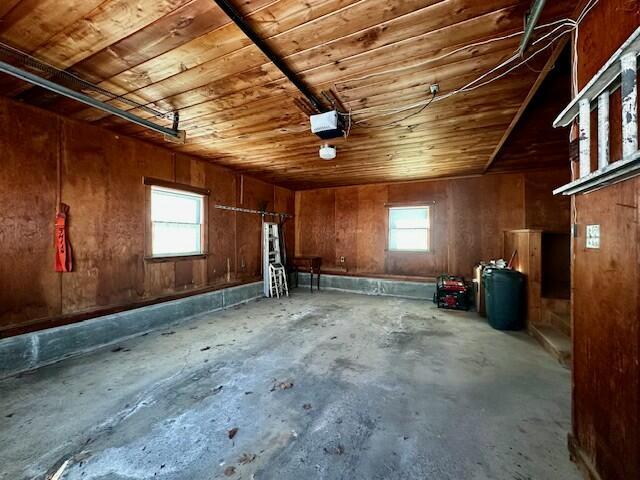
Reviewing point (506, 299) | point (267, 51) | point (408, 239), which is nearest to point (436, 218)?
point (408, 239)

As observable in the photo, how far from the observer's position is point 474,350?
305 centimetres

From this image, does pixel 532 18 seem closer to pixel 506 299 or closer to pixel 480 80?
pixel 480 80

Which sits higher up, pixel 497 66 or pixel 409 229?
pixel 497 66

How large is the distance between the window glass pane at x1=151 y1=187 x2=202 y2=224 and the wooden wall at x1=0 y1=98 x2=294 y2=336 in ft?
0.75

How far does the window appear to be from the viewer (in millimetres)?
6133

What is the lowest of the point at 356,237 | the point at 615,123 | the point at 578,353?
the point at 578,353

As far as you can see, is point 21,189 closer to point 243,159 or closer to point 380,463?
point 243,159

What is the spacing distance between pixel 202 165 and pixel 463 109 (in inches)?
168

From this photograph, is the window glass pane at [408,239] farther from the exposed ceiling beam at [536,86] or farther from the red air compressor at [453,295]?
the exposed ceiling beam at [536,86]

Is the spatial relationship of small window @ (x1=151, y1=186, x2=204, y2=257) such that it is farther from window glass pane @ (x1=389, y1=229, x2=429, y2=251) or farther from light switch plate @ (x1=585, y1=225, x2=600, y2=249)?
light switch plate @ (x1=585, y1=225, x2=600, y2=249)

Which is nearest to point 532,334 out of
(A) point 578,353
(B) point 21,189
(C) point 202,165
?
(A) point 578,353

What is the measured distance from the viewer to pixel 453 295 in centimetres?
485

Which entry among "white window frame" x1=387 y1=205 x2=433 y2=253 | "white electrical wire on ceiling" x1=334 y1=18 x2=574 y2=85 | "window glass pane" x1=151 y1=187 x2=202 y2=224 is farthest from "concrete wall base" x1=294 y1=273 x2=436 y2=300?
"white electrical wire on ceiling" x1=334 y1=18 x2=574 y2=85

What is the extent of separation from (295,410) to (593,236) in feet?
7.35
